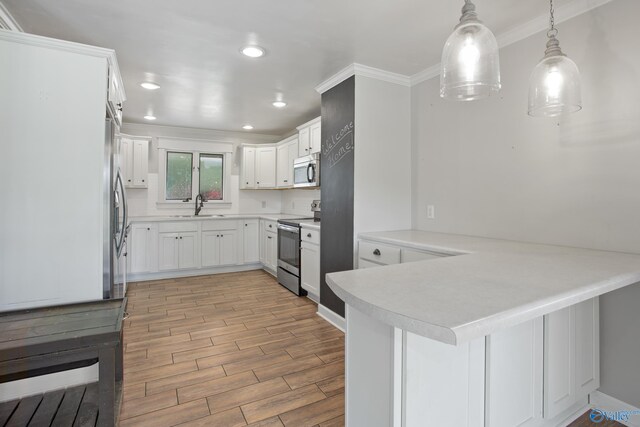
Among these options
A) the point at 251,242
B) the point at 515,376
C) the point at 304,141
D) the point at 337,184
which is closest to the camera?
the point at 515,376

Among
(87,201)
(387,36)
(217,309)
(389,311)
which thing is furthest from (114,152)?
(389,311)

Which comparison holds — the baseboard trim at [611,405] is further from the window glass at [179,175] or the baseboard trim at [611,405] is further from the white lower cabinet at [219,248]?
the window glass at [179,175]

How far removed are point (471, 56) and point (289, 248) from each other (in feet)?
10.7

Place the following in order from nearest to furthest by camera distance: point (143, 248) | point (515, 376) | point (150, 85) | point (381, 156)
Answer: point (515, 376) < point (381, 156) < point (150, 85) < point (143, 248)

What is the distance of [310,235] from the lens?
3646 millimetres

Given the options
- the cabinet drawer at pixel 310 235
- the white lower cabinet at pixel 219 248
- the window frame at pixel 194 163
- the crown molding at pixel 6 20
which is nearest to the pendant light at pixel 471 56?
the cabinet drawer at pixel 310 235

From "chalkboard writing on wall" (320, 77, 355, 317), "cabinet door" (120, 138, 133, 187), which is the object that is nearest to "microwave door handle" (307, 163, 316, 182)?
"chalkboard writing on wall" (320, 77, 355, 317)

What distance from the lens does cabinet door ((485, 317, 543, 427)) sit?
1.26 meters

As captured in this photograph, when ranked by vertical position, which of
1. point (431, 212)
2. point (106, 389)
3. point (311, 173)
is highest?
point (311, 173)

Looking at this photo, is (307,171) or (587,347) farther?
(307,171)

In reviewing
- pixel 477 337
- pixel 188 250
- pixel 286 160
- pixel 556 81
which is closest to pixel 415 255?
pixel 556 81

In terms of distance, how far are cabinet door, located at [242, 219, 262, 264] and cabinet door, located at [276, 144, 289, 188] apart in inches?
31.3

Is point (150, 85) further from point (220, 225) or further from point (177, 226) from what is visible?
point (220, 225)

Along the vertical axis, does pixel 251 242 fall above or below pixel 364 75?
below
